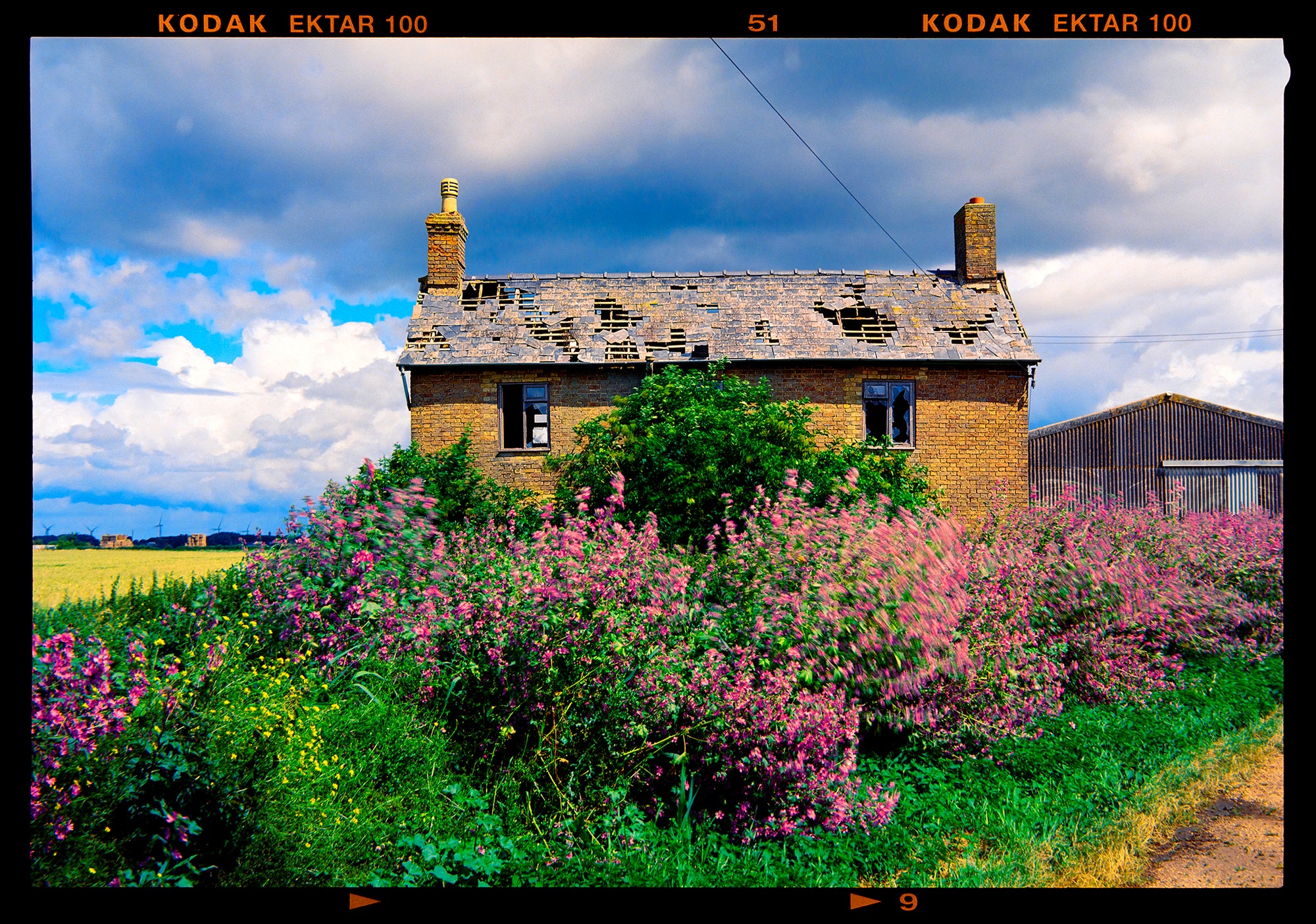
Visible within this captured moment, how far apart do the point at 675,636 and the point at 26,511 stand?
404cm

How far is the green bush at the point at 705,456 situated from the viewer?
11.7 m

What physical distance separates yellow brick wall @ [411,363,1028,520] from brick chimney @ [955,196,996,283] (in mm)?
3428

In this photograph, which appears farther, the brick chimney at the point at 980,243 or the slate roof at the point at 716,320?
the brick chimney at the point at 980,243

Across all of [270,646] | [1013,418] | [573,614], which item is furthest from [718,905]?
[1013,418]

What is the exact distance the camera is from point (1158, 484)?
62.2ft

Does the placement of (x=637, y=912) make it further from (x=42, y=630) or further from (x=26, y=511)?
(x=42, y=630)

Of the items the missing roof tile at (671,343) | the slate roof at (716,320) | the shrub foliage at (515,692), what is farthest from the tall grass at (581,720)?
the missing roof tile at (671,343)

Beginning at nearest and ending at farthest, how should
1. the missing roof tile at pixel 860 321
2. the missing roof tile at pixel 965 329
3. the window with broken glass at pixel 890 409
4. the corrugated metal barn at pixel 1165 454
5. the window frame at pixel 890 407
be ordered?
the window frame at pixel 890 407, the window with broken glass at pixel 890 409, the missing roof tile at pixel 965 329, the missing roof tile at pixel 860 321, the corrugated metal barn at pixel 1165 454

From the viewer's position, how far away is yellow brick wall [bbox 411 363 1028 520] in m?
16.0

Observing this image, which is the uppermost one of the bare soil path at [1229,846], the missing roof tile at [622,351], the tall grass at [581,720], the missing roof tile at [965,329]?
the missing roof tile at [965,329]

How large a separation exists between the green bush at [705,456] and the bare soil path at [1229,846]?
17.4 feet

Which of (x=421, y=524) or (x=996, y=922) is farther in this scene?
(x=421, y=524)

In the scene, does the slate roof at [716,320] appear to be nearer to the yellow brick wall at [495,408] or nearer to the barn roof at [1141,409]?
the yellow brick wall at [495,408]

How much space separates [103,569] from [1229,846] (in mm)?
9794
